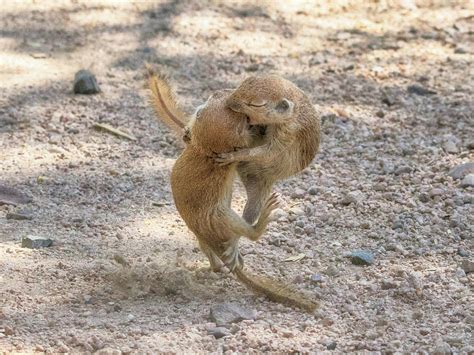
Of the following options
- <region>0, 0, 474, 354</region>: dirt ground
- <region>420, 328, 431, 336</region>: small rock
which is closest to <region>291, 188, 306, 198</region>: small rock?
<region>0, 0, 474, 354</region>: dirt ground

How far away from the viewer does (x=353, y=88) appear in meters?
7.38

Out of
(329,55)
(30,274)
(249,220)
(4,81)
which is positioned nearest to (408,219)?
(249,220)

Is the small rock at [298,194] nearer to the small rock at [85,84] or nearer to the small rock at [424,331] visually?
the small rock at [424,331]

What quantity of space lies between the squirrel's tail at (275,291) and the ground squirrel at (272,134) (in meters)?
0.28

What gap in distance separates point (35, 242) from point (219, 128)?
132 centimetres

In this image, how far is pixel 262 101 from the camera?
4.30m

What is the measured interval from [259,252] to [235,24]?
369cm

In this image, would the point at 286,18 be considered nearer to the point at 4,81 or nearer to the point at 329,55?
the point at 329,55

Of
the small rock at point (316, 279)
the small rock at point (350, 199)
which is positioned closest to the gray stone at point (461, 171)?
the small rock at point (350, 199)

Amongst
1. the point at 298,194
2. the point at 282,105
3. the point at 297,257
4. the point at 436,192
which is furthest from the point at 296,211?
the point at 282,105

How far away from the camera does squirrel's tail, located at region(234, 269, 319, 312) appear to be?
14.5 ft

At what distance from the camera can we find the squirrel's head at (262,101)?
4289mm

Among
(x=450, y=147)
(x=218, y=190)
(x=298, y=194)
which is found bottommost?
(x=298, y=194)

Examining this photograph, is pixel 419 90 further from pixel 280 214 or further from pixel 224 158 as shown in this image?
pixel 224 158
